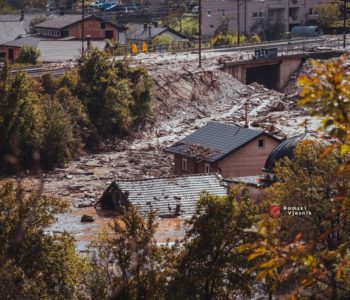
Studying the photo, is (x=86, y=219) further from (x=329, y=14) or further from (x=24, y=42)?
(x=329, y=14)

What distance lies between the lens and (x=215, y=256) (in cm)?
1155

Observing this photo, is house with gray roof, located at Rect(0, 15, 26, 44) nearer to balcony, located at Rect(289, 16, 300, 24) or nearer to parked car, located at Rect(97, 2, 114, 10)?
parked car, located at Rect(97, 2, 114, 10)

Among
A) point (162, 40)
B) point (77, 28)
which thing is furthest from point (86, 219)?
point (162, 40)

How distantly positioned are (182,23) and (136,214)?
175ft

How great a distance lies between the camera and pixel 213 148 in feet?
87.5

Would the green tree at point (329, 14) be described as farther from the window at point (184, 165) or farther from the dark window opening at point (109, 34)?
the window at point (184, 165)

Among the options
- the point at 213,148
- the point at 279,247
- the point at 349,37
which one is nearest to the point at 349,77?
the point at 279,247

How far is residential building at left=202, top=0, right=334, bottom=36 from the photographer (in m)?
62.5

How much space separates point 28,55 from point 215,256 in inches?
1295

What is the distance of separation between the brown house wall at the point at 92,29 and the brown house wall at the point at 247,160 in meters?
25.8

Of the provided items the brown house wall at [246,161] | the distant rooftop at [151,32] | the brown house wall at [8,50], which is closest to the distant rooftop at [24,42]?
the brown house wall at [8,50]

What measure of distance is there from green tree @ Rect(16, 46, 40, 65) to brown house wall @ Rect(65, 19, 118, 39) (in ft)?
23.7

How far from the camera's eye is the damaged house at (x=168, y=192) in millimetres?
23234

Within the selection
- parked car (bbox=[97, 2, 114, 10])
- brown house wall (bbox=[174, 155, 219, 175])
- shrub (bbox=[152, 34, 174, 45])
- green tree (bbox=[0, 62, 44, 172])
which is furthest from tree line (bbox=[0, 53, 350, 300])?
parked car (bbox=[97, 2, 114, 10])
